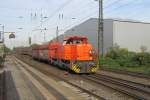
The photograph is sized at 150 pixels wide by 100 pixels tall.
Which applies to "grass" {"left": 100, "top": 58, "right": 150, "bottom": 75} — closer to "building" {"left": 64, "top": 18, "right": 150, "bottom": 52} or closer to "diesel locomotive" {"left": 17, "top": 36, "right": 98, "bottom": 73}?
"diesel locomotive" {"left": 17, "top": 36, "right": 98, "bottom": 73}

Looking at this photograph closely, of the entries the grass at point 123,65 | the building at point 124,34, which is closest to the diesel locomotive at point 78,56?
the grass at point 123,65

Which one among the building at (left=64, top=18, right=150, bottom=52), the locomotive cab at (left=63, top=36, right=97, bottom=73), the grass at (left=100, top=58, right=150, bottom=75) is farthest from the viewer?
the building at (left=64, top=18, right=150, bottom=52)

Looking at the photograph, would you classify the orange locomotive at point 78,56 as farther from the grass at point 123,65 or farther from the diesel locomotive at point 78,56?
the grass at point 123,65

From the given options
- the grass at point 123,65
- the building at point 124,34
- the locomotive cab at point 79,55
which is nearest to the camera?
the locomotive cab at point 79,55

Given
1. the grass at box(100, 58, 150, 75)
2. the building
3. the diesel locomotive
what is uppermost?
the building

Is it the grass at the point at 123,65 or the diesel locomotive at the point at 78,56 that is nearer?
the diesel locomotive at the point at 78,56

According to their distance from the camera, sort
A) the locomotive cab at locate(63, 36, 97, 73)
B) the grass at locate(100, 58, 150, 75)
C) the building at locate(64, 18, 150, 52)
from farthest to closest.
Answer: the building at locate(64, 18, 150, 52) < the grass at locate(100, 58, 150, 75) < the locomotive cab at locate(63, 36, 97, 73)

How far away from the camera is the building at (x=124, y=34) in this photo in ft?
208

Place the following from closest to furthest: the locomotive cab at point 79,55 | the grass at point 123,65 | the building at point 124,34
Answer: the locomotive cab at point 79,55 → the grass at point 123,65 → the building at point 124,34

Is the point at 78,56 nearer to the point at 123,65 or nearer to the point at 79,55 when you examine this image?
the point at 79,55

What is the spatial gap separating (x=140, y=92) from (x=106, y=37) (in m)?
50.0

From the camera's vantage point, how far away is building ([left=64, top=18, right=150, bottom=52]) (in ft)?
208

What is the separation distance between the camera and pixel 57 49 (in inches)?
1238

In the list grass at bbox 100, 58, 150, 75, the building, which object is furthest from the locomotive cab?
the building
